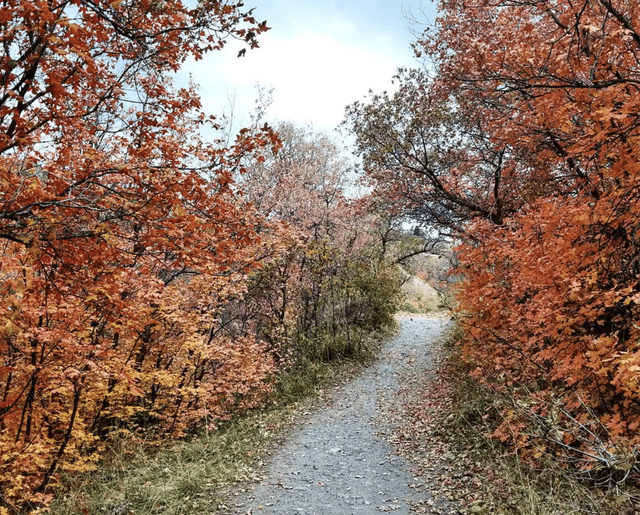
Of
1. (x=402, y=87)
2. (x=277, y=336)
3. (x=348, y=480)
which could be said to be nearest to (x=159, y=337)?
(x=277, y=336)

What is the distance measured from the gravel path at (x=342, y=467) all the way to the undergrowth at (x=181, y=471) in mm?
395

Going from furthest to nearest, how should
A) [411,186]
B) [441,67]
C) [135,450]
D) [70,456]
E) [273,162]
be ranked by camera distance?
[273,162] < [411,186] < [441,67] < [135,450] < [70,456]

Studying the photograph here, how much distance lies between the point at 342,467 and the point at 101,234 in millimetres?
5751

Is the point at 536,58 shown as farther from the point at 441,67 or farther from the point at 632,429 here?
the point at 632,429

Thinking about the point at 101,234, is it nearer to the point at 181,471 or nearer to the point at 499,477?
the point at 181,471

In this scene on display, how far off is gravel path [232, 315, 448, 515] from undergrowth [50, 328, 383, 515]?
395mm

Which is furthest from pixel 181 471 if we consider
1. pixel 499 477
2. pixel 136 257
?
pixel 499 477

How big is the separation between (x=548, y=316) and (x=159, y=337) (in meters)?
7.74

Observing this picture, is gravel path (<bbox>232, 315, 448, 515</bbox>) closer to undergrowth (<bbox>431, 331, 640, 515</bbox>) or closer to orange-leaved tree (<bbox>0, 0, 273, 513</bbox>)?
undergrowth (<bbox>431, 331, 640, 515</bbox>)

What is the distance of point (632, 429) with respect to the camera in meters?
3.97

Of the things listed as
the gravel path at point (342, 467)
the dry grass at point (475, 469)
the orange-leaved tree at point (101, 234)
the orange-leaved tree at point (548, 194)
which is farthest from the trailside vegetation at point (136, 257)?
the dry grass at point (475, 469)

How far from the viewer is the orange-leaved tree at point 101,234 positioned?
324 centimetres

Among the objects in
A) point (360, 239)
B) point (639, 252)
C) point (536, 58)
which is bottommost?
point (639, 252)

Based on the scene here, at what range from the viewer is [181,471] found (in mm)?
6105
